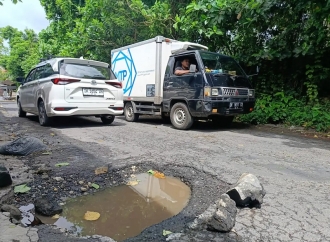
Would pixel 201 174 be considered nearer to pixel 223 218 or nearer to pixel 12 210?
pixel 223 218

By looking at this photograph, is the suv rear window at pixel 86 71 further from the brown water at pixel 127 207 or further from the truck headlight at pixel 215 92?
the brown water at pixel 127 207

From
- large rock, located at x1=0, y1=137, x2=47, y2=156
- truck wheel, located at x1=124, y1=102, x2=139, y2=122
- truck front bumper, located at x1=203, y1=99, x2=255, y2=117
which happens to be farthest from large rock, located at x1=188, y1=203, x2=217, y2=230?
truck wheel, located at x1=124, y1=102, x2=139, y2=122

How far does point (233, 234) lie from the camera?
75.2 inches

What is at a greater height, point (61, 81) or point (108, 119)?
point (61, 81)

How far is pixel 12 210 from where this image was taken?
2.12 meters

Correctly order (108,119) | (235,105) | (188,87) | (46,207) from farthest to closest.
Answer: (108,119), (188,87), (235,105), (46,207)

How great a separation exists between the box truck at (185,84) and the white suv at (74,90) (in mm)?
1222

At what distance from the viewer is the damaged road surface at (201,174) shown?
1970mm

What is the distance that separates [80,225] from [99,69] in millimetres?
5093

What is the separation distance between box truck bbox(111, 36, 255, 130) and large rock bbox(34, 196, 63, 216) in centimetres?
430

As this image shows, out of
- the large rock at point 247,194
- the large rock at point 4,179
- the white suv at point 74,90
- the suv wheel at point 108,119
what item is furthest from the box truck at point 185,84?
the large rock at point 4,179

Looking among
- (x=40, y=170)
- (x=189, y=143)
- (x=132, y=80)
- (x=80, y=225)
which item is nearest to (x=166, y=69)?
(x=132, y=80)

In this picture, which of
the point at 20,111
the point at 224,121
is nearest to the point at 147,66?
the point at 224,121

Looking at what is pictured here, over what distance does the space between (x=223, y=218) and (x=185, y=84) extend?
4.86 metres
